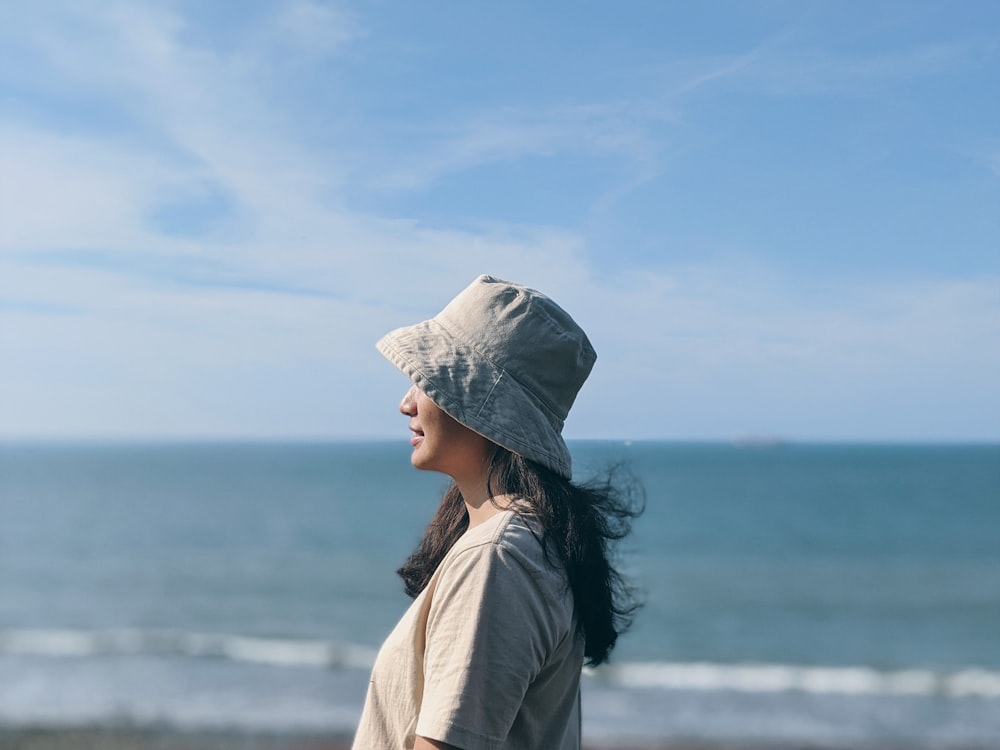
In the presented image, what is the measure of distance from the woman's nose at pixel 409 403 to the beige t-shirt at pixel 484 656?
1.01 ft

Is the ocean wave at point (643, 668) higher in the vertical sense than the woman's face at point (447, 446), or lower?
lower

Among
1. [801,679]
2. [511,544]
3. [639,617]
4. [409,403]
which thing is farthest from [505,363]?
[639,617]

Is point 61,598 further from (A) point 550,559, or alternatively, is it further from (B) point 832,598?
(A) point 550,559

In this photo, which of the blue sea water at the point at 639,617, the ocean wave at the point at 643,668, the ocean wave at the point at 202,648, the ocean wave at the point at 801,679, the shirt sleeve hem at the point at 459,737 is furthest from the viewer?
the ocean wave at the point at 202,648

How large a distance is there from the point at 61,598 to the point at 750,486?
3464 cm

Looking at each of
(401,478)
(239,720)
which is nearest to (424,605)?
(239,720)

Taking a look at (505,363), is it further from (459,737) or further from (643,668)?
(643,668)

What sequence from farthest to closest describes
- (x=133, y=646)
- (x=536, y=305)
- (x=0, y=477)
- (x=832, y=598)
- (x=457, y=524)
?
1. (x=0, y=477)
2. (x=832, y=598)
3. (x=133, y=646)
4. (x=457, y=524)
5. (x=536, y=305)

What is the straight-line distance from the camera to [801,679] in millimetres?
12852

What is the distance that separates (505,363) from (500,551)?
14.4 inches

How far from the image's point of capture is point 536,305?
5.67ft

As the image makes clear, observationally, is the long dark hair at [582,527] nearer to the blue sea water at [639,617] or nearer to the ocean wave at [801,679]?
the blue sea water at [639,617]

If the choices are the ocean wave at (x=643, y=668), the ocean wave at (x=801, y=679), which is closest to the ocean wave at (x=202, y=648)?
the ocean wave at (x=643, y=668)

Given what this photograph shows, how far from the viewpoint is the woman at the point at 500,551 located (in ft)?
4.71
